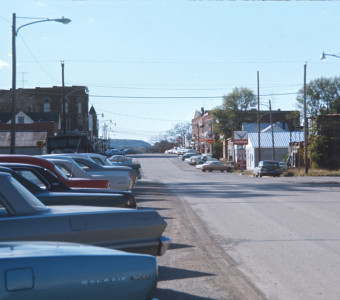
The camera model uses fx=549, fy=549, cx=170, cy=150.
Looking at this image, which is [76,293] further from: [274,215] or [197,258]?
[274,215]

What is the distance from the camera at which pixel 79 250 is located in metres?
3.88

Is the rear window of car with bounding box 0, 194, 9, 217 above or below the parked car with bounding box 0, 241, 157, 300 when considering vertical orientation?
above

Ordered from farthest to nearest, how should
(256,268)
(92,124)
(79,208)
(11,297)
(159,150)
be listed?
1. (159,150)
2. (92,124)
3. (256,268)
4. (79,208)
5. (11,297)

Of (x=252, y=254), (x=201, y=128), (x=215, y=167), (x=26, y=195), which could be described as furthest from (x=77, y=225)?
(x=201, y=128)

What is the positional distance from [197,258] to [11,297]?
593 cm

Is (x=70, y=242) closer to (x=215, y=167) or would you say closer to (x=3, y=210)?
(x=3, y=210)

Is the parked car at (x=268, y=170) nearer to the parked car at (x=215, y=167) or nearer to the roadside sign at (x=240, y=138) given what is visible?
the parked car at (x=215, y=167)

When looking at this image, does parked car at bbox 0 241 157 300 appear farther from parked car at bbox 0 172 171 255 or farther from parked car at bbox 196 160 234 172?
parked car at bbox 196 160 234 172

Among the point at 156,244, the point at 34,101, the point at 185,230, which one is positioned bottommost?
the point at 185,230

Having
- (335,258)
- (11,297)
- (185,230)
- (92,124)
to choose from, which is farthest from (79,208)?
(92,124)

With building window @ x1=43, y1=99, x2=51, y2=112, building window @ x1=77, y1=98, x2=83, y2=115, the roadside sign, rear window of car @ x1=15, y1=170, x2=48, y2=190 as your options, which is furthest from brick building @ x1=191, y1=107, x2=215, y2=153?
rear window of car @ x1=15, y1=170, x2=48, y2=190

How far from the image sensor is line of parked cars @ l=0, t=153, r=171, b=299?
11.4 ft

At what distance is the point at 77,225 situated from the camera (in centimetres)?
576

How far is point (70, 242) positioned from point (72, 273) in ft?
6.74
